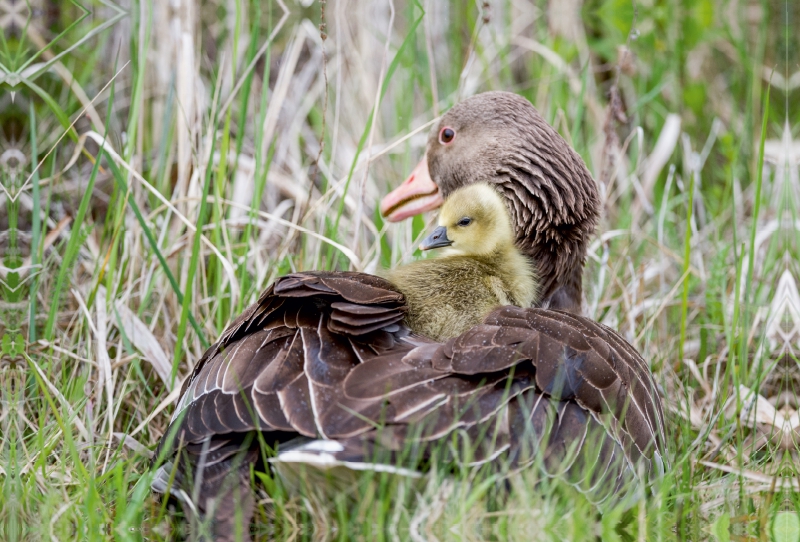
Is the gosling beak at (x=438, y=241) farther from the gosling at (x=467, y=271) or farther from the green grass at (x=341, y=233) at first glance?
the green grass at (x=341, y=233)

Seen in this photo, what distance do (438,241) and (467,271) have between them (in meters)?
0.20

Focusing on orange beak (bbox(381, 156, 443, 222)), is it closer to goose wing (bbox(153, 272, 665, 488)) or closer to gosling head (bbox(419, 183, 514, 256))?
gosling head (bbox(419, 183, 514, 256))

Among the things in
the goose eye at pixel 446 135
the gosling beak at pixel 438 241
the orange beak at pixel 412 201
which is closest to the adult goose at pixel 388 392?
the gosling beak at pixel 438 241

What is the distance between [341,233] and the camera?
5043mm

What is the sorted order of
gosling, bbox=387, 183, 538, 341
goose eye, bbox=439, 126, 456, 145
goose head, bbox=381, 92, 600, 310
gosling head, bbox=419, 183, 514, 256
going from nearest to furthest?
gosling, bbox=387, 183, 538, 341 → gosling head, bbox=419, 183, 514, 256 → goose head, bbox=381, 92, 600, 310 → goose eye, bbox=439, 126, 456, 145

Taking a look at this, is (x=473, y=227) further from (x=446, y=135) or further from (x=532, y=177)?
(x=446, y=135)

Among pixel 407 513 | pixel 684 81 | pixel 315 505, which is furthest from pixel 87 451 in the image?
pixel 684 81

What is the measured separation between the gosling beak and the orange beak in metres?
0.72

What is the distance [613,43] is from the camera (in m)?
6.46

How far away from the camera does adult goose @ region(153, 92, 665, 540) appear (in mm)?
2574

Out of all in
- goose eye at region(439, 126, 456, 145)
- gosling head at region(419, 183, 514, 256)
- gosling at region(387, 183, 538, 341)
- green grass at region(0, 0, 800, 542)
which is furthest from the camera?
goose eye at region(439, 126, 456, 145)

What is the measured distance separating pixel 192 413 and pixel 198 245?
1079 mm

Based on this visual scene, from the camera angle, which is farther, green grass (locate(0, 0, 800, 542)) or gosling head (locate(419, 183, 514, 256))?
gosling head (locate(419, 183, 514, 256))

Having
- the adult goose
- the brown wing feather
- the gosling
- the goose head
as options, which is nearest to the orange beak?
the goose head
